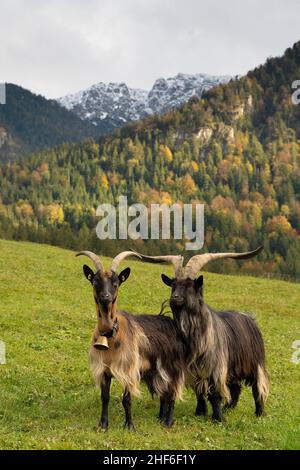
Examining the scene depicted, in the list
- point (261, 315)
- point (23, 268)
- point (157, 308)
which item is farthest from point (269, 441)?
point (23, 268)

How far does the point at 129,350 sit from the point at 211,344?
2.10m

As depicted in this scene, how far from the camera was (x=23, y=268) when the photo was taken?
41.4 metres

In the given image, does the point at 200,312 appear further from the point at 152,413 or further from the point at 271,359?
the point at 271,359

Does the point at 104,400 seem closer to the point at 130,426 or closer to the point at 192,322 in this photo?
the point at 130,426

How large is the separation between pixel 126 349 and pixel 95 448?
7.37 feet

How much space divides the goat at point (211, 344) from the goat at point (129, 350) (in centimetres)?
45

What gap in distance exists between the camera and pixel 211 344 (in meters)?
12.7

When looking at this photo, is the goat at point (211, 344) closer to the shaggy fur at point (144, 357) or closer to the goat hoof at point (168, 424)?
the shaggy fur at point (144, 357)

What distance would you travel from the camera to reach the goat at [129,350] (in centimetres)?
1135

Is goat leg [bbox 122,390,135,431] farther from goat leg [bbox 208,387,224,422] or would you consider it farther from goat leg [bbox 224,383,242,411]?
goat leg [bbox 224,383,242,411]

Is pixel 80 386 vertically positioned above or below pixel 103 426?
below

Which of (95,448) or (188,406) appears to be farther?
(188,406)

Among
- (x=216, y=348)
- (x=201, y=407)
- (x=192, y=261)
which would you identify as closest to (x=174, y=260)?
(x=192, y=261)

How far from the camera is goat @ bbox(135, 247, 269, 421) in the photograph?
12469 millimetres
